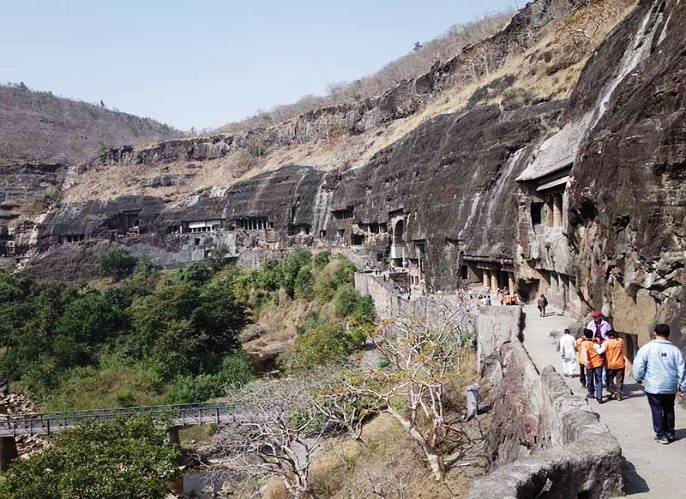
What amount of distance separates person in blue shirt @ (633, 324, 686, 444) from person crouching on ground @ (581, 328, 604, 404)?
1799mm

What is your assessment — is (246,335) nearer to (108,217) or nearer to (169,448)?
(169,448)

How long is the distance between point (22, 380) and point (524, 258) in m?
31.1

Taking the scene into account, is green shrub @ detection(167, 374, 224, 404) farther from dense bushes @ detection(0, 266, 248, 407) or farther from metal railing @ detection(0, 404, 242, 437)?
metal railing @ detection(0, 404, 242, 437)

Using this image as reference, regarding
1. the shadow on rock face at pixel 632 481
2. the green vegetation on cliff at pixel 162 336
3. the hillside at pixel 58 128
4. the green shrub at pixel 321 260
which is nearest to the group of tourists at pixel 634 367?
the shadow on rock face at pixel 632 481

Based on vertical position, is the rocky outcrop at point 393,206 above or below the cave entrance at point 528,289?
above

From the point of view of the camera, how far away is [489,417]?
14.9 metres

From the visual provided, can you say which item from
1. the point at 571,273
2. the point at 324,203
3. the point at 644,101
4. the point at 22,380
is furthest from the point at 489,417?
the point at 324,203

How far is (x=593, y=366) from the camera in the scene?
28.3ft

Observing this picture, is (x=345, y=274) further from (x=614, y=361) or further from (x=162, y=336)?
(x=614, y=361)

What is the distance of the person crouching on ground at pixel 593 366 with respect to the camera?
8.54m

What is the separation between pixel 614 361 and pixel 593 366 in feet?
1.03

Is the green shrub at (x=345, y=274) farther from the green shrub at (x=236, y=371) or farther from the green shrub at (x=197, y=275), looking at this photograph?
the green shrub at (x=197, y=275)

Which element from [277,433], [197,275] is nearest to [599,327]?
[277,433]

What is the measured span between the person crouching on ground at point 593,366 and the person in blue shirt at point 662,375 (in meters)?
1.80
